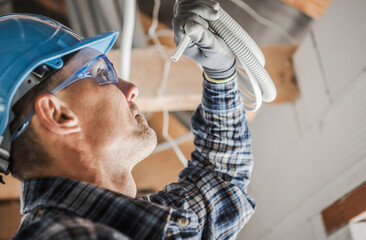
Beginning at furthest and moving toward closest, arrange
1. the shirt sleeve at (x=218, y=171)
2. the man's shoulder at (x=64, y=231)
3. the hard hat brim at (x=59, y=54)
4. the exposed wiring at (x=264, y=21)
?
the exposed wiring at (x=264, y=21) < the shirt sleeve at (x=218, y=171) < the hard hat brim at (x=59, y=54) < the man's shoulder at (x=64, y=231)

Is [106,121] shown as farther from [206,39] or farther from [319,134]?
[319,134]

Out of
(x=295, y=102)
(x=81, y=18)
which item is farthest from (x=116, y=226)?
(x=81, y=18)

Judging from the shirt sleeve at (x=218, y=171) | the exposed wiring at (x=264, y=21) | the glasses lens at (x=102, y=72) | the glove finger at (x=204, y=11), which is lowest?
the shirt sleeve at (x=218, y=171)

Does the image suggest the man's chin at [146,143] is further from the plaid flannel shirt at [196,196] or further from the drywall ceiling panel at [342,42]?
the drywall ceiling panel at [342,42]

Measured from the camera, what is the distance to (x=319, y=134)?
1.53 meters

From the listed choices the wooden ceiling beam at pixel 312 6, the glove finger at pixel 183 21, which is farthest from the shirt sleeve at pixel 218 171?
the wooden ceiling beam at pixel 312 6

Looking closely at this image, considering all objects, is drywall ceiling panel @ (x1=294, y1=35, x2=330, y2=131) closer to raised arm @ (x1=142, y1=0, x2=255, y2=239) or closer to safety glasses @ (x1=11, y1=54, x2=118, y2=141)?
raised arm @ (x1=142, y1=0, x2=255, y2=239)

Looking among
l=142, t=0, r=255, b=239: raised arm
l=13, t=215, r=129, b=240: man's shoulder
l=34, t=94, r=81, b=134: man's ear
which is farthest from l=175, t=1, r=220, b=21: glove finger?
l=13, t=215, r=129, b=240: man's shoulder

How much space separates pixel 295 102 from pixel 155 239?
3.88 ft

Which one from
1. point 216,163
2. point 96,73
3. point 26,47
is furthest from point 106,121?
point 216,163

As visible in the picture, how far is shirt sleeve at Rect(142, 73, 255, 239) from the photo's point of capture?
120 cm

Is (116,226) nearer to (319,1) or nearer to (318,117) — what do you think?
(318,117)

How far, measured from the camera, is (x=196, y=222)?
1115 millimetres

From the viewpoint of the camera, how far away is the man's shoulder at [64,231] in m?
0.69
